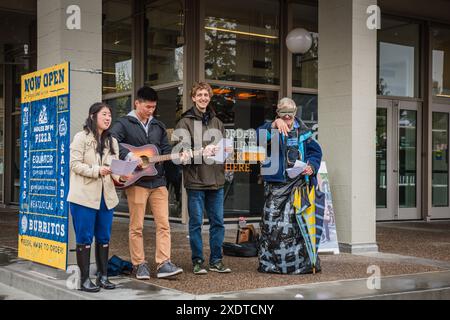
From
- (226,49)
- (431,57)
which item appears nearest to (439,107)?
(431,57)

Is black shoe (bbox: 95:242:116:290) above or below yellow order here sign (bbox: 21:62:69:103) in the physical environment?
below

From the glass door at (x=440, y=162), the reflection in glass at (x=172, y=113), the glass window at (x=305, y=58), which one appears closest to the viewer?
the reflection in glass at (x=172, y=113)

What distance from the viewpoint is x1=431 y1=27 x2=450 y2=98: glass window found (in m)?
14.8

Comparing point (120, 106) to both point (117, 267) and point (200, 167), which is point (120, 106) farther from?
point (117, 267)

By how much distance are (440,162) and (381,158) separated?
5.91ft

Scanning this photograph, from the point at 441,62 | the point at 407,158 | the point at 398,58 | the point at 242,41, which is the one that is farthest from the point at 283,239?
the point at 441,62

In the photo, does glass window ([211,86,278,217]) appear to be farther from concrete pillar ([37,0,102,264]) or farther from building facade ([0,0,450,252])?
concrete pillar ([37,0,102,264])

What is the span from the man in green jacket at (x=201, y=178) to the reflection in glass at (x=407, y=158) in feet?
26.7

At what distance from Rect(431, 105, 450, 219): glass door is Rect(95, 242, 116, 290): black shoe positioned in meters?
10.3

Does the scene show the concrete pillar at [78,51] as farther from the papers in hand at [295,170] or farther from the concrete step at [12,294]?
the papers in hand at [295,170]

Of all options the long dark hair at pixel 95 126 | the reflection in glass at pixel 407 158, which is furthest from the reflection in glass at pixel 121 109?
the long dark hair at pixel 95 126

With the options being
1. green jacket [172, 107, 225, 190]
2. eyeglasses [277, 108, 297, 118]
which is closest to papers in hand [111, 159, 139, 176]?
green jacket [172, 107, 225, 190]

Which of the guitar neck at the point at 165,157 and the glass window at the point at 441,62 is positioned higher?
the glass window at the point at 441,62

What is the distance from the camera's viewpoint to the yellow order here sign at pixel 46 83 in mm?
6660
